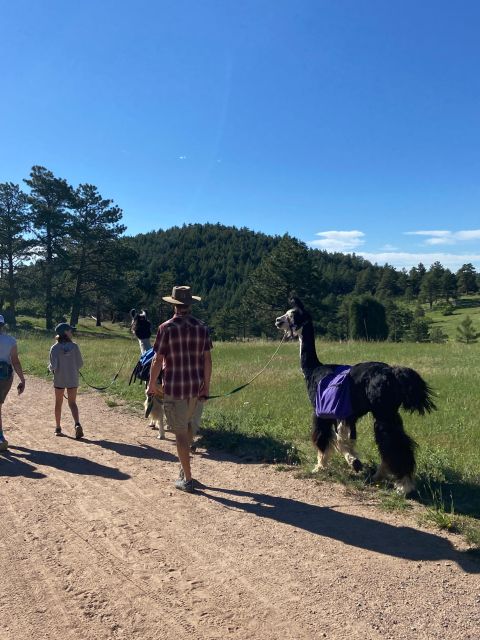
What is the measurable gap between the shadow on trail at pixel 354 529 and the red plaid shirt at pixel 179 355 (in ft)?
4.17

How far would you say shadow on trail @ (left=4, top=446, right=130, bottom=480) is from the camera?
607 cm

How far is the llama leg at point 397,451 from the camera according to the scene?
5129 mm

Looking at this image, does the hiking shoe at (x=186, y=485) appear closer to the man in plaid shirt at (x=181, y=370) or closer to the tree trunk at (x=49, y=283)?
the man in plaid shirt at (x=181, y=370)

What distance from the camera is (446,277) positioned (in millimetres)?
96188

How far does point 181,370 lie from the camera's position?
17.6 feet

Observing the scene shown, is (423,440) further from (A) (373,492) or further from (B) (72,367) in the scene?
(B) (72,367)

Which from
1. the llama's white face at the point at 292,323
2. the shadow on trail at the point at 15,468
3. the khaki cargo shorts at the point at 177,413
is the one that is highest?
the llama's white face at the point at 292,323

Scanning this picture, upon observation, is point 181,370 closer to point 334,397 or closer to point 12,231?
point 334,397

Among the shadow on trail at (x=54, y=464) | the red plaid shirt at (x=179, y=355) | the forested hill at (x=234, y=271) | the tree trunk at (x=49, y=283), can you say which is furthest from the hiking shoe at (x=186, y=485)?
the forested hill at (x=234, y=271)

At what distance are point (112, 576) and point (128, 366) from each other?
45.6 ft

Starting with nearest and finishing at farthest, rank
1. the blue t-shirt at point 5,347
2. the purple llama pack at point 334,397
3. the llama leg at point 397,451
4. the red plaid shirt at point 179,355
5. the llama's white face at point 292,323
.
Answer: 1. the llama leg at point 397,451
2. the red plaid shirt at point 179,355
3. the purple llama pack at point 334,397
4. the llama's white face at point 292,323
5. the blue t-shirt at point 5,347

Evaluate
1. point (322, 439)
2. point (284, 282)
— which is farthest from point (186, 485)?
point (284, 282)

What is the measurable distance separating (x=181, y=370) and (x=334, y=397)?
6.12ft

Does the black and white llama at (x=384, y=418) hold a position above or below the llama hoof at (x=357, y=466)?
above
